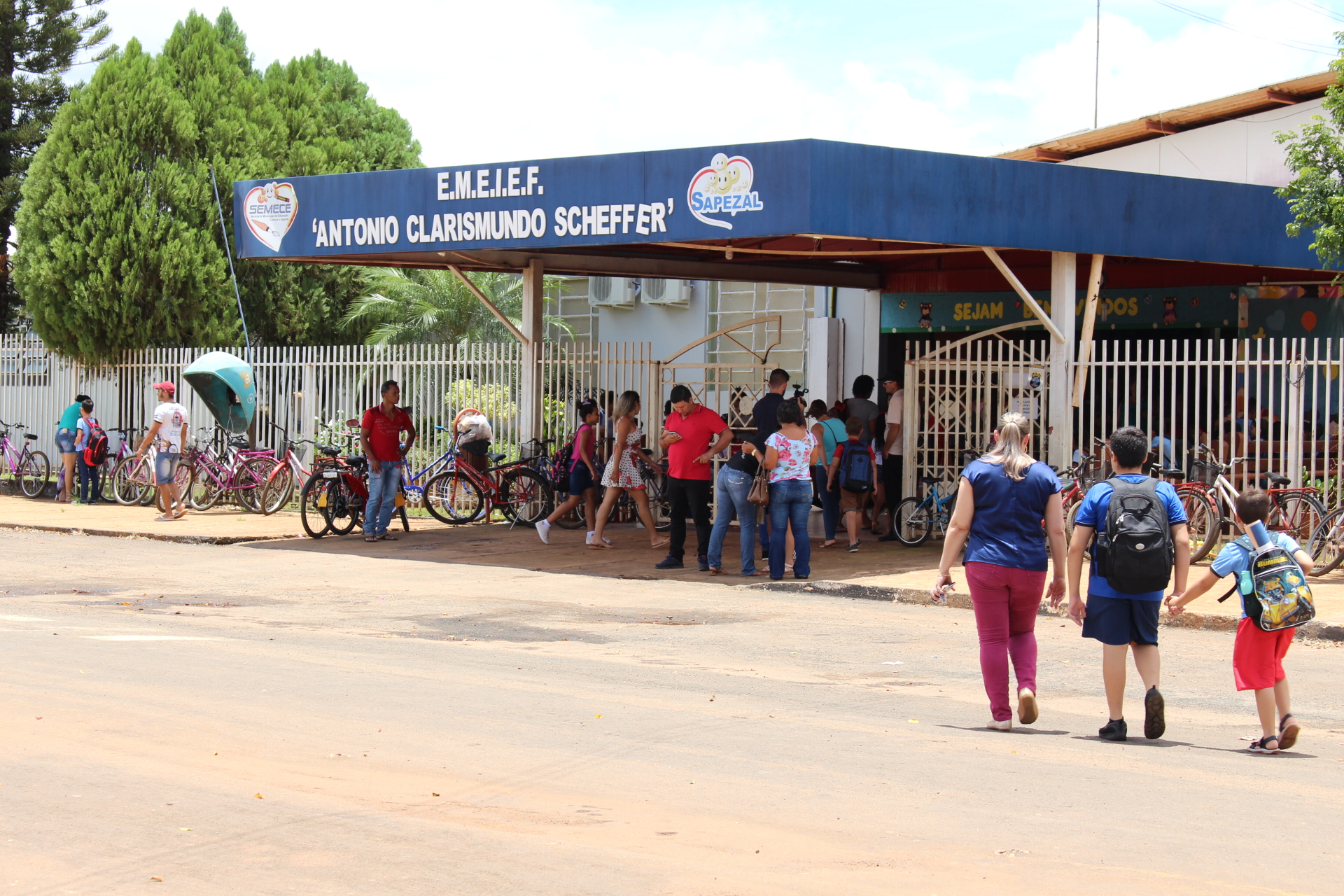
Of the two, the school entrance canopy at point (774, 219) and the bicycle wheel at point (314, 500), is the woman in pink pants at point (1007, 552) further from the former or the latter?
the bicycle wheel at point (314, 500)

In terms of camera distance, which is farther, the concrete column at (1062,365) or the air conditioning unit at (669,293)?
the air conditioning unit at (669,293)

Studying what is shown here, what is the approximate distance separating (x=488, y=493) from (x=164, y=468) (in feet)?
15.0

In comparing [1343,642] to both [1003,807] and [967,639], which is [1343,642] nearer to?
[967,639]

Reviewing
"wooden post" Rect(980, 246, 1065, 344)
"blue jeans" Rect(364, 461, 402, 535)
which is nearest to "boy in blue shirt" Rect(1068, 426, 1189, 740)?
"wooden post" Rect(980, 246, 1065, 344)

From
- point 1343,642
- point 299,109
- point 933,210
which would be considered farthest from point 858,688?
point 299,109

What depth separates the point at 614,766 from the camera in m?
6.52

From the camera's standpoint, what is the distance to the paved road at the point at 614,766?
5023mm

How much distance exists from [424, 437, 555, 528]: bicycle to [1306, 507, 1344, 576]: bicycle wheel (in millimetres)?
8956

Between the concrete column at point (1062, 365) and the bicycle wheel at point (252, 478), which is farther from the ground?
the concrete column at point (1062, 365)

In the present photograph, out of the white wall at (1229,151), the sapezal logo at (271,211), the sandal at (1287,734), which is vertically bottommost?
the sandal at (1287,734)

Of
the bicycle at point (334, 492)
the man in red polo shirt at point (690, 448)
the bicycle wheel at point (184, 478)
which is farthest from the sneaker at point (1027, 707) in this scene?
the bicycle wheel at point (184, 478)

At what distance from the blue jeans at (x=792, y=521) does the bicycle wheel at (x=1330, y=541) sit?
4.80 meters

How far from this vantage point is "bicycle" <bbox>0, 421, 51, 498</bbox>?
2483cm

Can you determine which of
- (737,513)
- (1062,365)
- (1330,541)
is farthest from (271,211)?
(1330,541)
